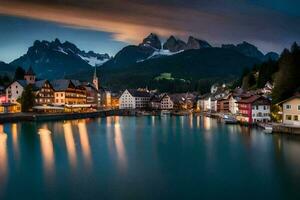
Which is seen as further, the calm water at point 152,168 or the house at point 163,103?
the house at point 163,103

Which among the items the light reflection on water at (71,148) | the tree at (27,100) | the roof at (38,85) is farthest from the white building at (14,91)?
the light reflection on water at (71,148)

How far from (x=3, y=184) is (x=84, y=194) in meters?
4.75

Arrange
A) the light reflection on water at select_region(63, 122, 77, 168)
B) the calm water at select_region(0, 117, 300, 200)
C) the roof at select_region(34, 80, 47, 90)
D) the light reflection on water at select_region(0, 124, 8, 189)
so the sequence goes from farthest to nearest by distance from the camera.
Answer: the roof at select_region(34, 80, 47, 90) → the light reflection on water at select_region(63, 122, 77, 168) → the light reflection on water at select_region(0, 124, 8, 189) → the calm water at select_region(0, 117, 300, 200)

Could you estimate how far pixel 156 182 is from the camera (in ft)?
60.4

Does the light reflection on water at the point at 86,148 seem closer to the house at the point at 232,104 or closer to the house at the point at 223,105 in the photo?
the house at the point at 232,104

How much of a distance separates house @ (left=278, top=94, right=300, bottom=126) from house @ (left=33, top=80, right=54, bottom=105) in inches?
1842

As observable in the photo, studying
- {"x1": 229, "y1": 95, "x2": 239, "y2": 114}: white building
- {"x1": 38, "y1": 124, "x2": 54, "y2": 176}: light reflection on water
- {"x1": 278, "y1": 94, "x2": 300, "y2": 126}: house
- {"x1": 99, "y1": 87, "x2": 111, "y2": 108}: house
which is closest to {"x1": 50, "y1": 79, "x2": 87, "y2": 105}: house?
{"x1": 99, "y1": 87, "x2": 111, "y2": 108}: house

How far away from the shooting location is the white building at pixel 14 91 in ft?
231

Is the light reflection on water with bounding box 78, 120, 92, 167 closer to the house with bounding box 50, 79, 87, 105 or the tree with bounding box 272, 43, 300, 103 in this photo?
the tree with bounding box 272, 43, 300, 103

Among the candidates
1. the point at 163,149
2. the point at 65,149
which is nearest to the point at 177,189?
the point at 163,149

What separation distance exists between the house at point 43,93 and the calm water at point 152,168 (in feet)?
117

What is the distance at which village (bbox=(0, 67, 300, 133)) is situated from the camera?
41.2 metres

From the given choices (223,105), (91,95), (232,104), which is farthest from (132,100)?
(232,104)

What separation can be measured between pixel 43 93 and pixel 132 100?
33.8 m
